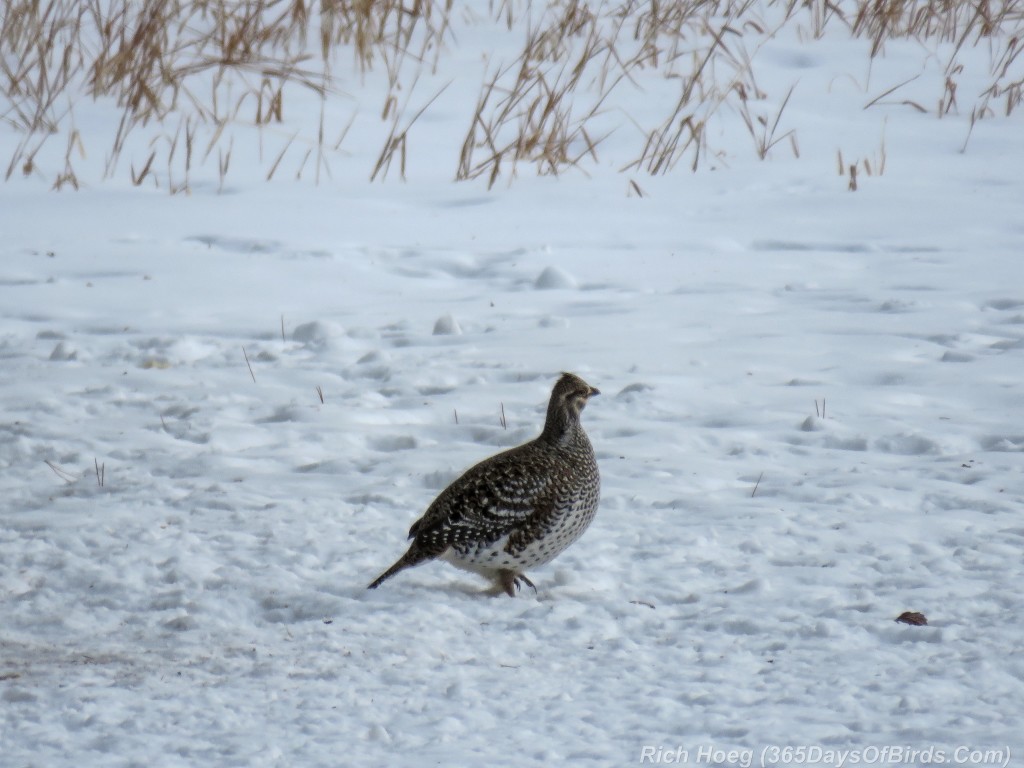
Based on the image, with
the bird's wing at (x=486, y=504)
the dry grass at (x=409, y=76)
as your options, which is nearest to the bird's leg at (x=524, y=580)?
the bird's wing at (x=486, y=504)

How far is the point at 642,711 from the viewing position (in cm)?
319

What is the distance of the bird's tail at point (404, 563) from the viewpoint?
13.1 ft

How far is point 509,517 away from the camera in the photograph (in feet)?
13.2

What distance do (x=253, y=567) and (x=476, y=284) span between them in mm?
3433

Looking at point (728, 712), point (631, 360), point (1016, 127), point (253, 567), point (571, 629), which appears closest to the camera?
point (728, 712)

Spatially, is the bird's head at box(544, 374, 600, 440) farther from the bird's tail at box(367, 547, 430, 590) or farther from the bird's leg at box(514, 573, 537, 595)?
the bird's tail at box(367, 547, 430, 590)

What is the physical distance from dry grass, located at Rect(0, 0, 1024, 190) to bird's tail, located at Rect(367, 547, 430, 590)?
15.8ft

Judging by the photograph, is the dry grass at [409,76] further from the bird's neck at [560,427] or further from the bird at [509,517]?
the bird at [509,517]

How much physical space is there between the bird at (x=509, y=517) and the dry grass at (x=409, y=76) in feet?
14.9

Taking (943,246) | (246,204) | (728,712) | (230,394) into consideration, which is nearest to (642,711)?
(728,712)

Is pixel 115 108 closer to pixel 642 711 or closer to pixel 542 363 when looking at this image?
pixel 542 363

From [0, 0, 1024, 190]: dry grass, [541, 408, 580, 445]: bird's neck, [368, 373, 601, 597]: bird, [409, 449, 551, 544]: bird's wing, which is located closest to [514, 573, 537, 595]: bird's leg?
[368, 373, 601, 597]: bird

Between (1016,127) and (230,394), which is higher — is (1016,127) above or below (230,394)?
above

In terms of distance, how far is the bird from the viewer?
157 inches
